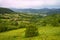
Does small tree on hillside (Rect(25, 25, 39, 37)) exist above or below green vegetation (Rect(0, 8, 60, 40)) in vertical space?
above

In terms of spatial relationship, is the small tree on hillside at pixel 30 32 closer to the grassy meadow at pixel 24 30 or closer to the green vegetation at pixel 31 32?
the green vegetation at pixel 31 32

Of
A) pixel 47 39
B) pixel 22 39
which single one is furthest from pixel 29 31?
pixel 47 39

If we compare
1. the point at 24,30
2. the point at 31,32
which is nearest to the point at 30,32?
the point at 31,32

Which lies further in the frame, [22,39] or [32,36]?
[32,36]

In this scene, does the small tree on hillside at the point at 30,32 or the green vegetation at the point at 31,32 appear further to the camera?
the small tree on hillside at the point at 30,32

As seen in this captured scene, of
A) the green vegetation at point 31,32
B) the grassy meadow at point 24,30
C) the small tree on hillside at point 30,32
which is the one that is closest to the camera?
the grassy meadow at point 24,30

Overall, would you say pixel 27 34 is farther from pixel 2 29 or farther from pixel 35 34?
pixel 2 29

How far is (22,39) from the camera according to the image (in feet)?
185

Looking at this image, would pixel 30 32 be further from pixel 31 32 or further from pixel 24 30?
pixel 24 30

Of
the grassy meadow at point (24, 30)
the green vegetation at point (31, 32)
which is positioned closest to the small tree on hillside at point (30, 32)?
the green vegetation at point (31, 32)

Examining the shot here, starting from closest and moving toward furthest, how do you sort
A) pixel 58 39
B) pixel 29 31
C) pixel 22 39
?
pixel 58 39 → pixel 22 39 → pixel 29 31

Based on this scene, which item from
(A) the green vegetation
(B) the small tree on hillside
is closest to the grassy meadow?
(A) the green vegetation

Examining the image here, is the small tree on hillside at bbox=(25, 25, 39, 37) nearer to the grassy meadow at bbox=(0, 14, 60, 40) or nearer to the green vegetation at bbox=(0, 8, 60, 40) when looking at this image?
the green vegetation at bbox=(0, 8, 60, 40)

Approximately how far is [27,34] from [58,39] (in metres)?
14.7
